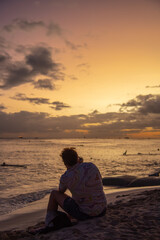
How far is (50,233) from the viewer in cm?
458

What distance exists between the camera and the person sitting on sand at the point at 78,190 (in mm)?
4770

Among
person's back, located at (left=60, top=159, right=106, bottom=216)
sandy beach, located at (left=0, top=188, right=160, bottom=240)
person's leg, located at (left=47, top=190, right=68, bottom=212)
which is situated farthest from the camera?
person's leg, located at (left=47, top=190, right=68, bottom=212)

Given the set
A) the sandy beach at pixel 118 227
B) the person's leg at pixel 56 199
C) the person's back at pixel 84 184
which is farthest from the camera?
the person's leg at pixel 56 199

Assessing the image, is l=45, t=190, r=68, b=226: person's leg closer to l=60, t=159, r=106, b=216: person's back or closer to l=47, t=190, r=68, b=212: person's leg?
l=47, t=190, r=68, b=212: person's leg

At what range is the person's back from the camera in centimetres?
476

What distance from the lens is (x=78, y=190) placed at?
4.83 metres

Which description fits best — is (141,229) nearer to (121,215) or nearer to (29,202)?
(121,215)

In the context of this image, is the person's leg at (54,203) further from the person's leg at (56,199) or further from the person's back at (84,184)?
the person's back at (84,184)

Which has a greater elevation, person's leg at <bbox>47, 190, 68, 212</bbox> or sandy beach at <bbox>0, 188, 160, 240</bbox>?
person's leg at <bbox>47, 190, 68, 212</bbox>

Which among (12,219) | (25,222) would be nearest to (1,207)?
(12,219)

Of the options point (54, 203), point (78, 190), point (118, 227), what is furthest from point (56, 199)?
point (118, 227)

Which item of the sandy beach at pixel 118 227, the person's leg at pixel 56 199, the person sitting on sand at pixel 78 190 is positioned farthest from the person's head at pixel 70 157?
the sandy beach at pixel 118 227

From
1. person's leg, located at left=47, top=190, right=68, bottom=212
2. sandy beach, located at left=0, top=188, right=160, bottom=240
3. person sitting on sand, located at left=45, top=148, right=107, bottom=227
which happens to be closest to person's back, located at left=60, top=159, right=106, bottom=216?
person sitting on sand, located at left=45, top=148, right=107, bottom=227

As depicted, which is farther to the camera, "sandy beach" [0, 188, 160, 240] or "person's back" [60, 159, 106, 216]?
"person's back" [60, 159, 106, 216]
